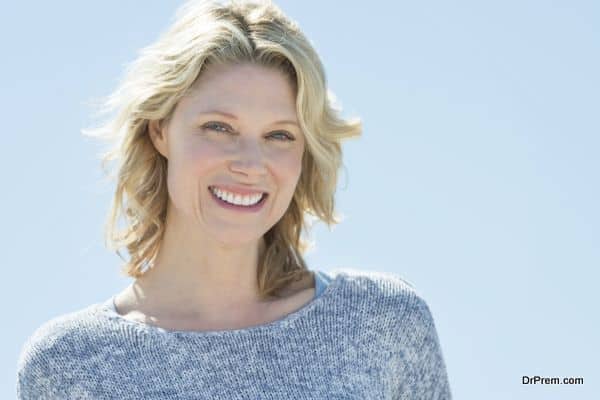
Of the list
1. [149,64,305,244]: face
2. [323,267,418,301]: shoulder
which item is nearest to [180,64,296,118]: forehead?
[149,64,305,244]: face

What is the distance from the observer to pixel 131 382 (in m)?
3.60

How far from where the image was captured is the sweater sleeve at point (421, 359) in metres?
3.79

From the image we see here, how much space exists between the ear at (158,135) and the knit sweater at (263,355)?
519 millimetres

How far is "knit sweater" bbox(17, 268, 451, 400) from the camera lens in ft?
11.8

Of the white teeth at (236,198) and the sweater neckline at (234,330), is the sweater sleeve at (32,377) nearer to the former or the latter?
the sweater neckline at (234,330)

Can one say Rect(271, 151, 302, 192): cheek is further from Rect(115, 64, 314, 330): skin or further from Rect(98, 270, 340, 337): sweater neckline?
Rect(98, 270, 340, 337): sweater neckline

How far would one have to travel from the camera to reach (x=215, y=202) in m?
3.64

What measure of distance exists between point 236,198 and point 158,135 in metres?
0.38

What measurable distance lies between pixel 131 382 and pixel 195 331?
0.84ft

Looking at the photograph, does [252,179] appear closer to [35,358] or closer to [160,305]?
[160,305]

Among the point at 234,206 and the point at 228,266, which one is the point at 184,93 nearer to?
the point at 234,206

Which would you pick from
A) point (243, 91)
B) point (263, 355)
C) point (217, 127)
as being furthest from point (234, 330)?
point (243, 91)

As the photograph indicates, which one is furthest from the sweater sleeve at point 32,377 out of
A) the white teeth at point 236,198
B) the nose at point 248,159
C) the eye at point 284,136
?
the eye at point 284,136

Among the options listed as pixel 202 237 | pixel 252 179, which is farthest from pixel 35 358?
pixel 252 179
